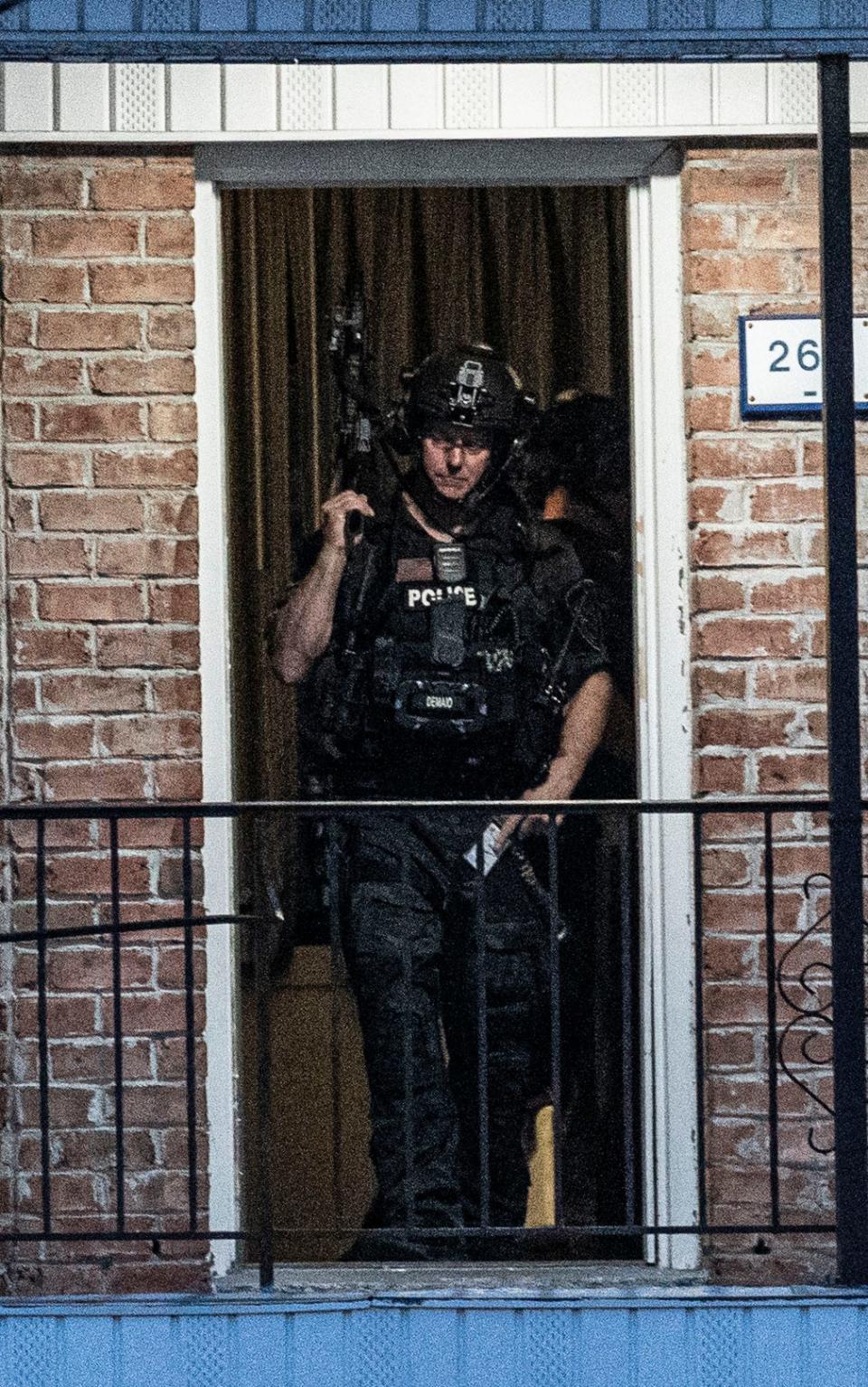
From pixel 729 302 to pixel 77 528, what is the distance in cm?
158

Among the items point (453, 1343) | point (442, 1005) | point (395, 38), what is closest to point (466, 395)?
point (442, 1005)

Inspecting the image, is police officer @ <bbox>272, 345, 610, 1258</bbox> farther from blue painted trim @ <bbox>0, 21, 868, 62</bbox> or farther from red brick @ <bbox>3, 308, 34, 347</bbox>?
blue painted trim @ <bbox>0, 21, 868, 62</bbox>

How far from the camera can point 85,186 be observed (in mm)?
5324

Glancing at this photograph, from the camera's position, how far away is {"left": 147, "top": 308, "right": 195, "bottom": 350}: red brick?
17.5 feet

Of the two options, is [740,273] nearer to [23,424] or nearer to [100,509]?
[100,509]

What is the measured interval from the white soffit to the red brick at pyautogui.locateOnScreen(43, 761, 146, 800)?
4.66ft

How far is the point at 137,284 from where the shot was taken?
5336 millimetres

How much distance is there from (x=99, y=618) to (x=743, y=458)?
1.51 m

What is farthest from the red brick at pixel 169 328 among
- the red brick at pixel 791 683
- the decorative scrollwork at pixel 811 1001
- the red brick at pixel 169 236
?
the decorative scrollwork at pixel 811 1001

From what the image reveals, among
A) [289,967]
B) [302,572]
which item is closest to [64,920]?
[289,967]

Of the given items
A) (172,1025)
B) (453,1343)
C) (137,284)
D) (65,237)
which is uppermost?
(65,237)

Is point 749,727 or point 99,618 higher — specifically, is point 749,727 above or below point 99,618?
below

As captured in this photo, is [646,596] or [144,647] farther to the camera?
[646,596]

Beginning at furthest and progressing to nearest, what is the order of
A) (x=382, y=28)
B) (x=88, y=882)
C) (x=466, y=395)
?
(x=466, y=395), (x=88, y=882), (x=382, y=28)
